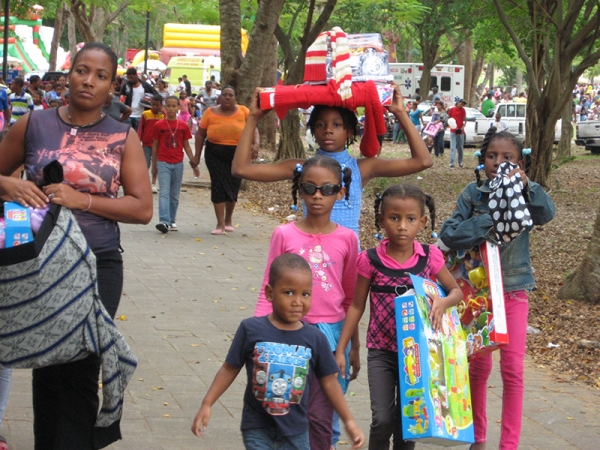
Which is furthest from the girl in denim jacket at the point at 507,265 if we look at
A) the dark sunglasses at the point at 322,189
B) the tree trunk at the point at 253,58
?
the tree trunk at the point at 253,58

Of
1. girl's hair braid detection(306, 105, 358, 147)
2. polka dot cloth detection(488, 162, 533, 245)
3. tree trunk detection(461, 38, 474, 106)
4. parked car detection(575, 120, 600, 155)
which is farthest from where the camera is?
tree trunk detection(461, 38, 474, 106)

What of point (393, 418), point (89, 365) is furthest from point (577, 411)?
point (89, 365)

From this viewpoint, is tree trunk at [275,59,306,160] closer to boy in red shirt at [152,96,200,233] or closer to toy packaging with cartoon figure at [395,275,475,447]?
boy in red shirt at [152,96,200,233]

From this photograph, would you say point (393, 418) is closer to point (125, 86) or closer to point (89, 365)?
point (89, 365)

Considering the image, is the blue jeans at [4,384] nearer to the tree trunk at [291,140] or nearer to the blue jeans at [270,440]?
the blue jeans at [270,440]

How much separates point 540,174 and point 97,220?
1404cm

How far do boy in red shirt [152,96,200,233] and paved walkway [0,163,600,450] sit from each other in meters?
1.16

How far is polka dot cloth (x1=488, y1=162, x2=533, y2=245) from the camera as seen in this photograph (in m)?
4.54

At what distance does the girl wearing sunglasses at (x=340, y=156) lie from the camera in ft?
14.2

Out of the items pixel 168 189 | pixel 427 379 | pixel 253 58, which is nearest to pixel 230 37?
pixel 253 58

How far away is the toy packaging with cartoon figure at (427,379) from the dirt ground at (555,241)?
2982mm

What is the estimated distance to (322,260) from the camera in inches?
158

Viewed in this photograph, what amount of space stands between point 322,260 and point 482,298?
3.37 feet

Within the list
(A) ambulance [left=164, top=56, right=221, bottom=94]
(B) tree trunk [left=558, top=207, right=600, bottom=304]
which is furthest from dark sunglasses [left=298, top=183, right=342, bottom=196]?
(A) ambulance [left=164, top=56, right=221, bottom=94]
